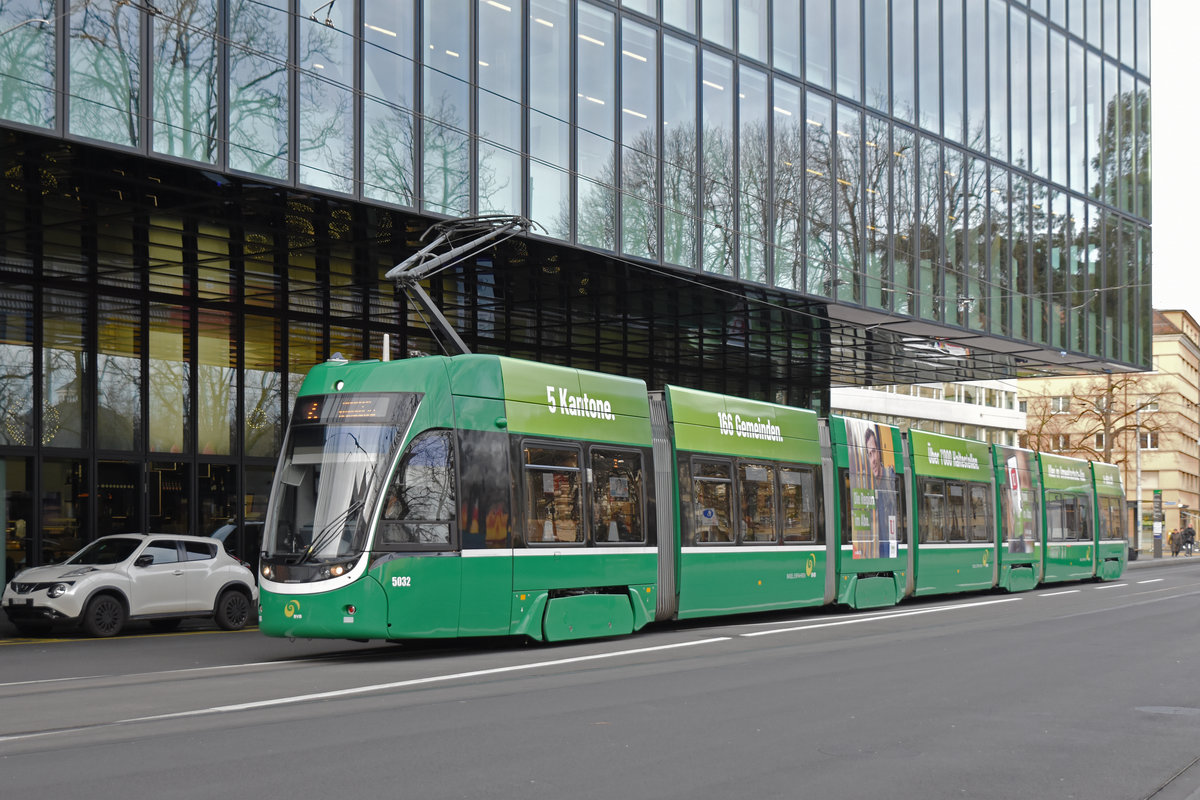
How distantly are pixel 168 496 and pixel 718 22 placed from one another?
1429 centimetres

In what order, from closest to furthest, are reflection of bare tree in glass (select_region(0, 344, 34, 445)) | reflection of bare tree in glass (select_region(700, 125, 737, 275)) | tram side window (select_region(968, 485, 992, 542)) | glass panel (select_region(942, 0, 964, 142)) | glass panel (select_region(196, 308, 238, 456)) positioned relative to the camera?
reflection of bare tree in glass (select_region(0, 344, 34, 445)) < reflection of bare tree in glass (select_region(700, 125, 737, 275)) < glass panel (select_region(196, 308, 238, 456)) < tram side window (select_region(968, 485, 992, 542)) < glass panel (select_region(942, 0, 964, 142))

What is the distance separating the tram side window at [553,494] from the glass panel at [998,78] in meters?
22.2

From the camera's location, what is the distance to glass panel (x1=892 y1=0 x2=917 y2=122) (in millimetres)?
31688

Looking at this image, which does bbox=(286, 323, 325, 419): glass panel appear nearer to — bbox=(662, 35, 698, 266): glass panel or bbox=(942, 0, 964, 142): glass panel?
bbox=(662, 35, 698, 266): glass panel

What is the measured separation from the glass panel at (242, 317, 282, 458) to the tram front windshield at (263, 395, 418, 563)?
13.6 m

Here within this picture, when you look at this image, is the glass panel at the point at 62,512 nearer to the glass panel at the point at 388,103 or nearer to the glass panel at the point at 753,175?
the glass panel at the point at 388,103

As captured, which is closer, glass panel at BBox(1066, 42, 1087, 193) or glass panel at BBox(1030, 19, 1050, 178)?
glass panel at BBox(1030, 19, 1050, 178)

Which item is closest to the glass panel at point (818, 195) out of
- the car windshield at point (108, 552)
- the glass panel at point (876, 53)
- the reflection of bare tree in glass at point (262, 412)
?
the glass panel at point (876, 53)

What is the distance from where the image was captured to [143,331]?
85.8ft

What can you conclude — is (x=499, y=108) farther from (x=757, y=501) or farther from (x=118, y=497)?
(x=118, y=497)

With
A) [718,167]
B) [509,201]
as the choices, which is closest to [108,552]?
[509,201]

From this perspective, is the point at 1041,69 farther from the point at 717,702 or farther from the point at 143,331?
the point at 717,702

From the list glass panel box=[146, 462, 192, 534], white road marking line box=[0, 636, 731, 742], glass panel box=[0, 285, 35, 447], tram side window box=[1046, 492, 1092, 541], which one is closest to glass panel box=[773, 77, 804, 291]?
tram side window box=[1046, 492, 1092, 541]

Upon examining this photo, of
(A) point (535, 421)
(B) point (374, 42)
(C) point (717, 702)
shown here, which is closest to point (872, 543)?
(A) point (535, 421)
